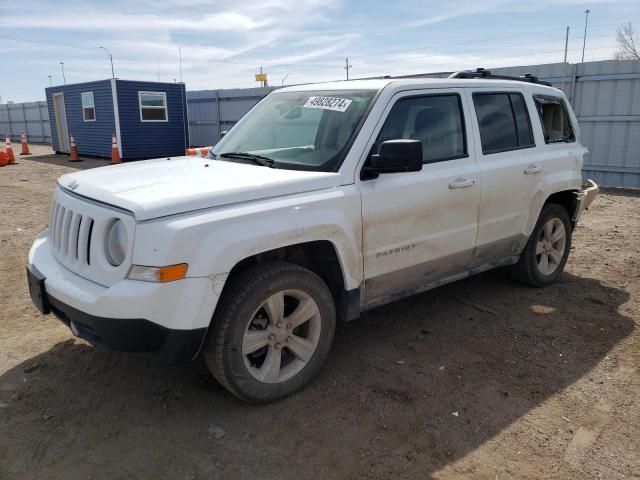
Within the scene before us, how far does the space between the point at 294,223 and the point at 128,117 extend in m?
17.1

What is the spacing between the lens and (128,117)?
18453mm

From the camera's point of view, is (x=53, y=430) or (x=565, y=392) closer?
(x=53, y=430)

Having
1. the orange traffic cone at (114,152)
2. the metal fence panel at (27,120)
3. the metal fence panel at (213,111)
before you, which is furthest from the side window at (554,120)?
the metal fence panel at (27,120)

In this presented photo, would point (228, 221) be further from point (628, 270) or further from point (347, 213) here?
point (628, 270)

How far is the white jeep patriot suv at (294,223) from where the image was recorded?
9.17 ft

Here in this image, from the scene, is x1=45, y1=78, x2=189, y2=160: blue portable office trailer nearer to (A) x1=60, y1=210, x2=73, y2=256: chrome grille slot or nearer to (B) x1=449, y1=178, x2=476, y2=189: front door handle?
(A) x1=60, y1=210, x2=73, y2=256: chrome grille slot

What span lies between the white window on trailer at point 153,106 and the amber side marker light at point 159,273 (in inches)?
687

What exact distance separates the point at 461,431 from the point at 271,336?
1.23 meters

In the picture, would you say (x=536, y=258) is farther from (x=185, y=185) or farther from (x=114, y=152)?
(x=114, y=152)

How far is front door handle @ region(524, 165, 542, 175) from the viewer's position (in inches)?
184

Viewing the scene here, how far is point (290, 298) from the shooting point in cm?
342

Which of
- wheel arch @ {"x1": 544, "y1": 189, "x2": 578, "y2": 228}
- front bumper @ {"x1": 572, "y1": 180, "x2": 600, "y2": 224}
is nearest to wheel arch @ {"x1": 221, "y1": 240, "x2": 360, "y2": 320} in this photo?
wheel arch @ {"x1": 544, "y1": 189, "x2": 578, "y2": 228}

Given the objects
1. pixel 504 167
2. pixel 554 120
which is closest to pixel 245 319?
pixel 504 167

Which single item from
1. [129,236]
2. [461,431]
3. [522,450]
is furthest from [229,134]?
[522,450]
